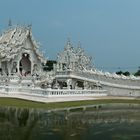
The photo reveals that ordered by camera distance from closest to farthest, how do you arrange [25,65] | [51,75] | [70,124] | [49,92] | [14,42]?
1. [70,124]
2. [49,92]
3. [51,75]
4. [14,42]
5. [25,65]

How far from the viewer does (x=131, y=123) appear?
16.5 m

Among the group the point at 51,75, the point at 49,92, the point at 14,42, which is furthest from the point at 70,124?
the point at 14,42

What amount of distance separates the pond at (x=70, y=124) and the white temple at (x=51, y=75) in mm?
6253

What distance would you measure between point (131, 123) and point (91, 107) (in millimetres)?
5659

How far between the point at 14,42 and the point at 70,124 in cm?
2910

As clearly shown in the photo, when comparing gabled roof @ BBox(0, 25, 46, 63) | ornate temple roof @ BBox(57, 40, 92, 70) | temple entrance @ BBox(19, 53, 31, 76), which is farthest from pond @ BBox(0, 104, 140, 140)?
temple entrance @ BBox(19, 53, 31, 76)

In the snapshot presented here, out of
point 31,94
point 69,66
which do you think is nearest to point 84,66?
point 69,66

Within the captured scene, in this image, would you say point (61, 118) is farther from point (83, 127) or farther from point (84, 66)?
point (84, 66)

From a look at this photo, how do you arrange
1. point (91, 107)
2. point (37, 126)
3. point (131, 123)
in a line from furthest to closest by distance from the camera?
point (91, 107)
point (131, 123)
point (37, 126)

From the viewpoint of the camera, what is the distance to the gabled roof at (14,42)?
141 ft

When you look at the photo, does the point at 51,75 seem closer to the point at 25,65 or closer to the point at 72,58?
the point at 72,58

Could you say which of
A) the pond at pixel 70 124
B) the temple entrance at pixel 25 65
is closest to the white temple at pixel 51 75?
the temple entrance at pixel 25 65

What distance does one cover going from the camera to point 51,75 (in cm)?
3916

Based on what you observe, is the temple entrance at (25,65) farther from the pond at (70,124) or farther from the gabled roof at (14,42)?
the pond at (70,124)
